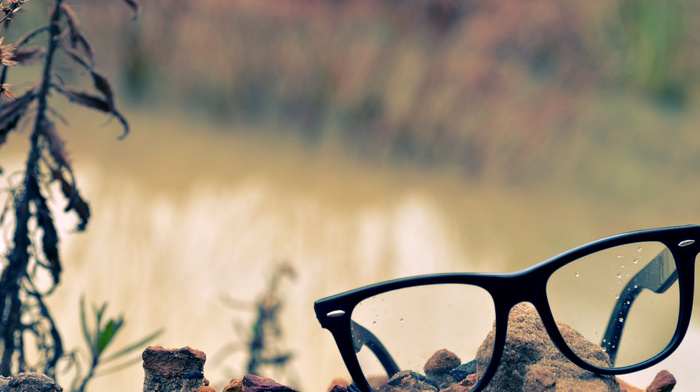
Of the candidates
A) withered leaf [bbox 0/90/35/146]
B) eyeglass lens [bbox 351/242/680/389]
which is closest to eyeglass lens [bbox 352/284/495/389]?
eyeglass lens [bbox 351/242/680/389]

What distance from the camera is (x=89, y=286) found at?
2.00 ft

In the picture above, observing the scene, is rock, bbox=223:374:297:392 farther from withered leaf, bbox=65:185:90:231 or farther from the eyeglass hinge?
withered leaf, bbox=65:185:90:231

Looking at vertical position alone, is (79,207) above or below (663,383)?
above

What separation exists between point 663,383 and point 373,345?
0.14 meters

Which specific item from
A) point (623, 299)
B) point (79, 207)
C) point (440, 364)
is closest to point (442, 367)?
point (440, 364)

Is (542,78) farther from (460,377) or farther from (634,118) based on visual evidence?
(460,377)

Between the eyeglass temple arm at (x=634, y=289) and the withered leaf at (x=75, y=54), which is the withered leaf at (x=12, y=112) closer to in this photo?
the withered leaf at (x=75, y=54)

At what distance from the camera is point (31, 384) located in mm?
176

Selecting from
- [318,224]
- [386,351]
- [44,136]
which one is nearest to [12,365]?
[44,136]

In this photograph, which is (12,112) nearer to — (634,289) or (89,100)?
(89,100)

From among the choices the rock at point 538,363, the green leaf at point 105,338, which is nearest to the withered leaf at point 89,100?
the green leaf at point 105,338

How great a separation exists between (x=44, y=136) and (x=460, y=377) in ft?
0.95

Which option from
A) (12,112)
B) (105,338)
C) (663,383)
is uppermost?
(12,112)

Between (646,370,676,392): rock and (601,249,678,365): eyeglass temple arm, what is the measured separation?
0.14 feet
